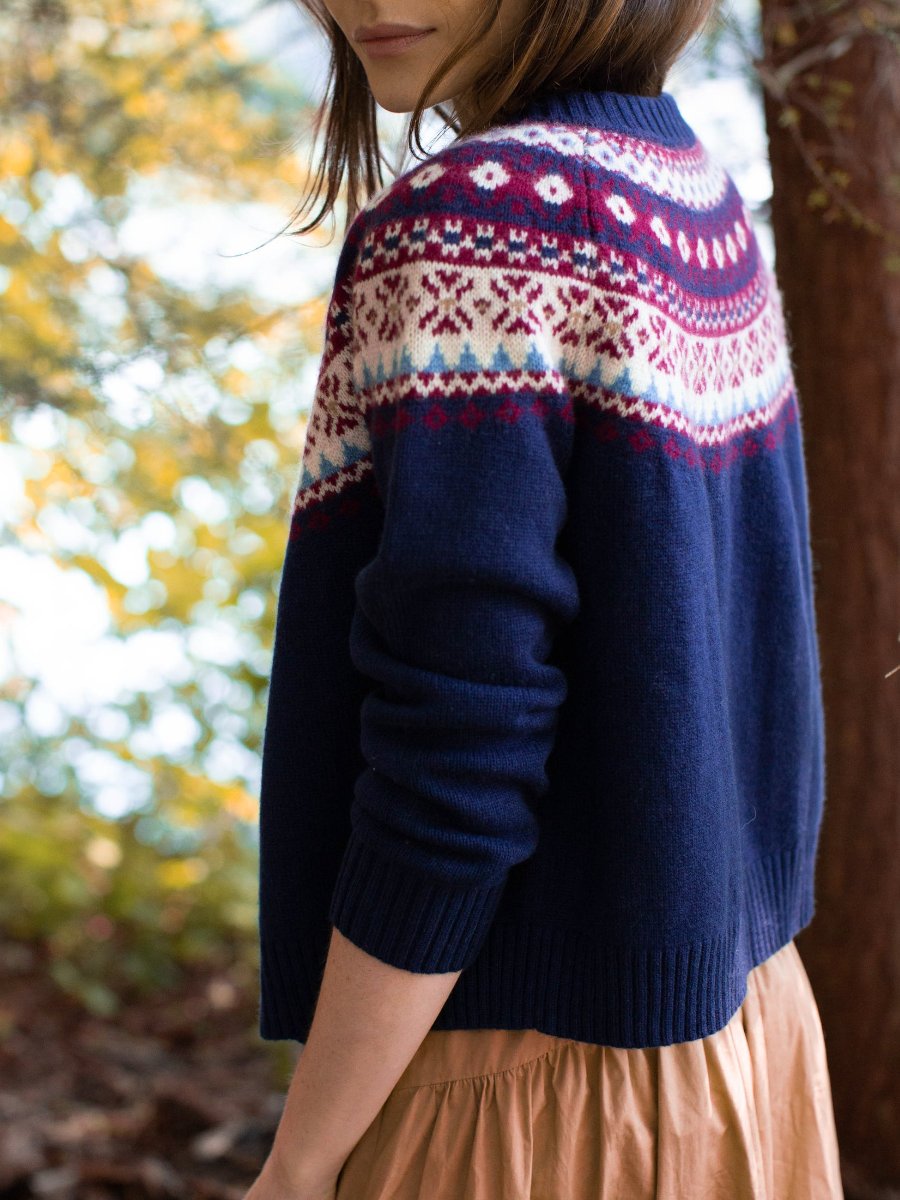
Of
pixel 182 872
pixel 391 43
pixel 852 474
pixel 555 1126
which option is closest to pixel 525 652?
pixel 555 1126

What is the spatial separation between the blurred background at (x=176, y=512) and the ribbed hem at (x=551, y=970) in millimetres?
821

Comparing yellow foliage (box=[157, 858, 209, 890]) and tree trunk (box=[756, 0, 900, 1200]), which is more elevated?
tree trunk (box=[756, 0, 900, 1200])

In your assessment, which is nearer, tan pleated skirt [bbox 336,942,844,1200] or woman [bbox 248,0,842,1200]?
woman [bbox 248,0,842,1200]

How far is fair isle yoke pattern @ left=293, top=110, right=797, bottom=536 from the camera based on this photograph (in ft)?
2.57

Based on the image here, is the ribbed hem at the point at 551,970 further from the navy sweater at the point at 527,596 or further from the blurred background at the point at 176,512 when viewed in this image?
the blurred background at the point at 176,512

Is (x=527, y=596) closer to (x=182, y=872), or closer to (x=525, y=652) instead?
(x=525, y=652)

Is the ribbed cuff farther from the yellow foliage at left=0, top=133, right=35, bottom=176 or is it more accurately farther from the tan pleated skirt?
the yellow foliage at left=0, top=133, right=35, bottom=176

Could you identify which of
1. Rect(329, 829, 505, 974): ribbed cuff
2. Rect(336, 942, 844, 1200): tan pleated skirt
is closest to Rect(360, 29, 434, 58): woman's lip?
Rect(329, 829, 505, 974): ribbed cuff

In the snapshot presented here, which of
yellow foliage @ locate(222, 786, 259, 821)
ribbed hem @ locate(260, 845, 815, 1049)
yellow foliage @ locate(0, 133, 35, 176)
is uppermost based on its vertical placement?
yellow foliage @ locate(0, 133, 35, 176)

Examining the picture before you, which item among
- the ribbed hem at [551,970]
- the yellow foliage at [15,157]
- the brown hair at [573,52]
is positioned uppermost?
the yellow foliage at [15,157]

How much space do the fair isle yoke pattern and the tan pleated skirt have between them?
493 mm

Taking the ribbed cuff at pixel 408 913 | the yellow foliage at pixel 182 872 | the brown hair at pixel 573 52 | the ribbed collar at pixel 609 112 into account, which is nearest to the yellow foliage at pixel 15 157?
the yellow foliage at pixel 182 872

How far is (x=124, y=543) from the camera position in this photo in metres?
2.98

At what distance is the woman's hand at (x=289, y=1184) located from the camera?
0.91 meters
